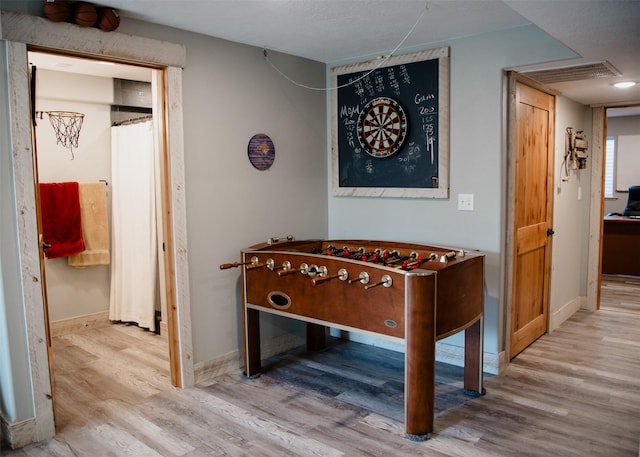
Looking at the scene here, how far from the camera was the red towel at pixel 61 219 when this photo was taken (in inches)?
178

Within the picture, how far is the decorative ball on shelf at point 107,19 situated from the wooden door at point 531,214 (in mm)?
2628

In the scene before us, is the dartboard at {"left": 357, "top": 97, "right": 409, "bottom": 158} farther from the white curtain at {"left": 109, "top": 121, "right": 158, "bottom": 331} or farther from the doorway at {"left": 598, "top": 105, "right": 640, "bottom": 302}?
the doorway at {"left": 598, "top": 105, "right": 640, "bottom": 302}

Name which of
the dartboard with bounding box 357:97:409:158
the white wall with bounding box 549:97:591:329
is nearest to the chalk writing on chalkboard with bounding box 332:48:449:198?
the dartboard with bounding box 357:97:409:158

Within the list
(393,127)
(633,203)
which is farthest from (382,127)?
(633,203)

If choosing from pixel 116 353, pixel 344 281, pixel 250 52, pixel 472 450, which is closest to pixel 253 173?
pixel 250 52

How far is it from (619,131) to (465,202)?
234 inches

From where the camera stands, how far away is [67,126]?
4.73 meters

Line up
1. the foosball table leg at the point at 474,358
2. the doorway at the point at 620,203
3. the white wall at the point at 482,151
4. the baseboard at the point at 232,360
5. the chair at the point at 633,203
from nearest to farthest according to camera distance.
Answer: the foosball table leg at the point at 474,358 < the white wall at the point at 482,151 < the baseboard at the point at 232,360 < the doorway at the point at 620,203 < the chair at the point at 633,203

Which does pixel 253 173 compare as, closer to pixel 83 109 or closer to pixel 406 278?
pixel 406 278

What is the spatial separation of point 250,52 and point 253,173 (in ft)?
2.82

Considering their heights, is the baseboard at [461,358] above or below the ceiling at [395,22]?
below

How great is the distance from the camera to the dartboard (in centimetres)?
392

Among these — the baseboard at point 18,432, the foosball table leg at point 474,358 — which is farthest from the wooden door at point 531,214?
the baseboard at point 18,432

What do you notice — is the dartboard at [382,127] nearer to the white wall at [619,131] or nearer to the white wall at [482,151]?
the white wall at [482,151]
